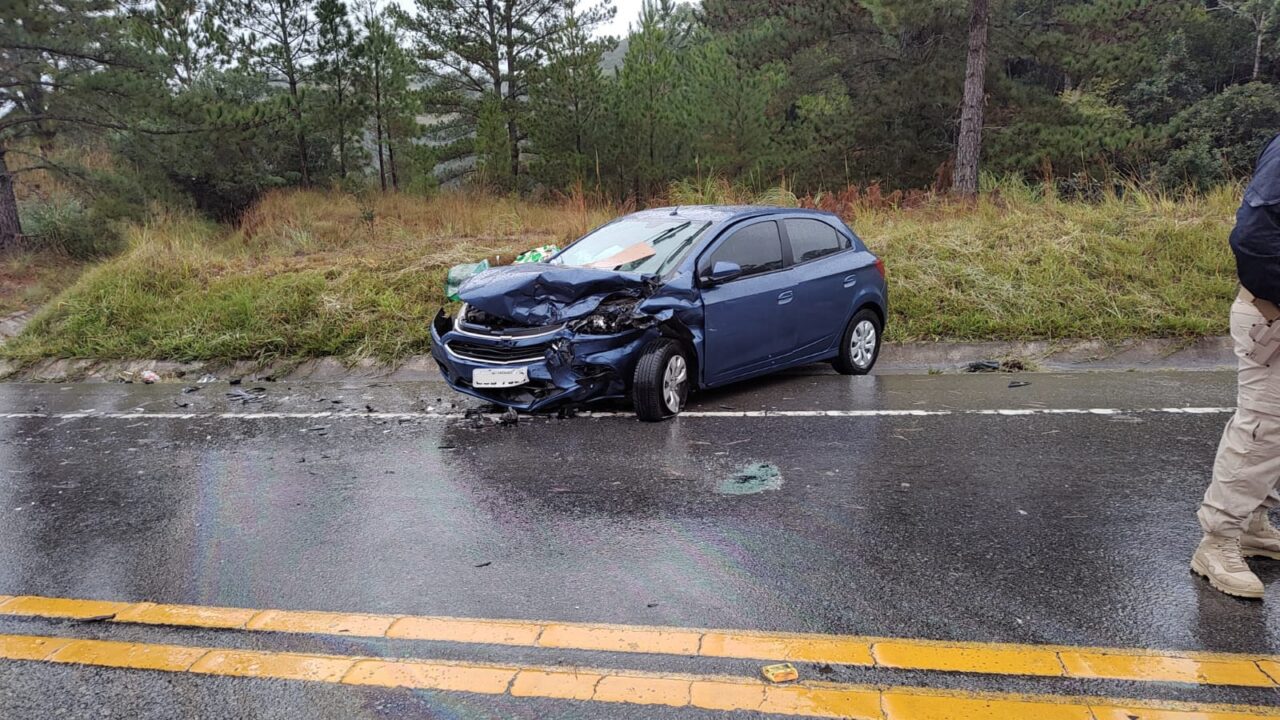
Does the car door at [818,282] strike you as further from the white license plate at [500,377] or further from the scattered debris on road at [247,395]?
the scattered debris on road at [247,395]

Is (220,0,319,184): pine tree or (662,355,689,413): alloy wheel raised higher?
(220,0,319,184): pine tree

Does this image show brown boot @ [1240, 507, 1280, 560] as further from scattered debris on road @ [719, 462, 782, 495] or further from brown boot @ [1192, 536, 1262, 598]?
scattered debris on road @ [719, 462, 782, 495]

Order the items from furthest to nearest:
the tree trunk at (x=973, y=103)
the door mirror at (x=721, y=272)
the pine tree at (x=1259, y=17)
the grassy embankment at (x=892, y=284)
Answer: the pine tree at (x=1259, y=17) → the tree trunk at (x=973, y=103) → the grassy embankment at (x=892, y=284) → the door mirror at (x=721, y=272)

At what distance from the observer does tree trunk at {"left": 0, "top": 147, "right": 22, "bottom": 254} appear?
16922mm

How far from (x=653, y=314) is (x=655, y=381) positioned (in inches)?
19.8

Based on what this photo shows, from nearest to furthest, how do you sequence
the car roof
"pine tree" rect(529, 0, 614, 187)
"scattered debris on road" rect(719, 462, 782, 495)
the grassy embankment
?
"scattered debris on road" rect(719, 462, 782, 495), the car roof, the grassy embankment, "pine tree" rect(529, 0, 614, 187)

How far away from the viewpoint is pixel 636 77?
19.9 m

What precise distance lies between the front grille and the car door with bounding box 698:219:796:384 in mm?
1299

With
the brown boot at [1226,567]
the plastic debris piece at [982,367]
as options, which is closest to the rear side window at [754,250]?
the plastic debris piece at [982,367]

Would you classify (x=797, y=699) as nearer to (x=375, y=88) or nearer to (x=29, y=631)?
(x=29, y=631)

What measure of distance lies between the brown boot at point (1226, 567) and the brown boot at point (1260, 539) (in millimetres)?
273

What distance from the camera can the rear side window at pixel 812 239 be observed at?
24.2 ft

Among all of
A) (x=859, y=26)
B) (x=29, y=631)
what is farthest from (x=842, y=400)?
(x=859, y=26)

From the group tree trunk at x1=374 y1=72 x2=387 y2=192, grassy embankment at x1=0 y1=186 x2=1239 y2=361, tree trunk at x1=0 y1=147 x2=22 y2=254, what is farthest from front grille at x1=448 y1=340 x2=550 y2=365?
tree trunk at x1=374 y1=72 x2=387 y2=192
